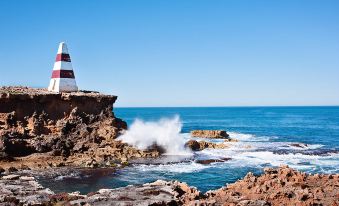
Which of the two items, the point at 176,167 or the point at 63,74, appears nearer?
the point at 176,167

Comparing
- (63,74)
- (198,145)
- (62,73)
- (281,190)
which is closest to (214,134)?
(198,145)

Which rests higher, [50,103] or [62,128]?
[50,103]

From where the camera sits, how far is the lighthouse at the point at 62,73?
42094mm

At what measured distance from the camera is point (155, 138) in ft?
143

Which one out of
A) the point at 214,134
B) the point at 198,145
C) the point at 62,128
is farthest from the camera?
the point at 214,134

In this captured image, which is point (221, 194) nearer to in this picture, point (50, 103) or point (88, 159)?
point (88, 159)

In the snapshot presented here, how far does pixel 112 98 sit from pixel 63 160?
437 inches

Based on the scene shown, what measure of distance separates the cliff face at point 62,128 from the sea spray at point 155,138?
3.90 ft

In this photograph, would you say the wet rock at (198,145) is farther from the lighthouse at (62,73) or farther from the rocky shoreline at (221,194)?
the rocky shoreline at (221,194)

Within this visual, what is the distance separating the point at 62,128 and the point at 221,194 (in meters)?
23.6

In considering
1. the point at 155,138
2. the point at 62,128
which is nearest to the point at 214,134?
the point at 155,138

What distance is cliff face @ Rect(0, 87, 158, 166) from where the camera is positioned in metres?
34.9

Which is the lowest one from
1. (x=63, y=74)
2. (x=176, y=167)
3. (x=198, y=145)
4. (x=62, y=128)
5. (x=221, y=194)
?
(x=176, y=167)

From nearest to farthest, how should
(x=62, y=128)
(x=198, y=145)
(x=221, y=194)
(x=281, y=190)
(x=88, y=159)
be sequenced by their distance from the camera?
(x=281, y=190) → (x=221, y=194) → (x=88, y=159) → (x=62, y=128) → (x=198, y=145)
